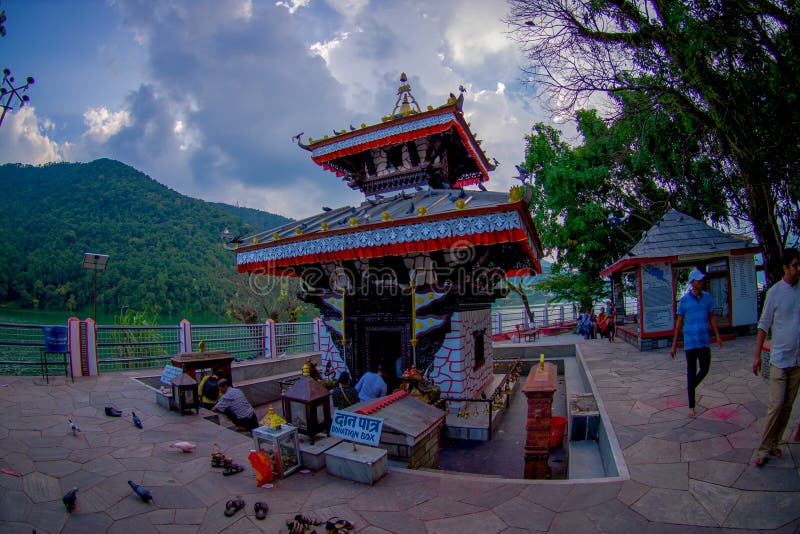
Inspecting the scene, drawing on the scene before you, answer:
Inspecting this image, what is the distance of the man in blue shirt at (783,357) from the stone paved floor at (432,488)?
293 mm

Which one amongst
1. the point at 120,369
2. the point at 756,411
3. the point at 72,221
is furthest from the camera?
the point at 72,221

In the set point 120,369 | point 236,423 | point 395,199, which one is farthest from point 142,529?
point 120,369

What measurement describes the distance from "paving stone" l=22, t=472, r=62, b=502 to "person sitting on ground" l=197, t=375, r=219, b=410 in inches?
154

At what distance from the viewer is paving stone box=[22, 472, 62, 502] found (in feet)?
12.6

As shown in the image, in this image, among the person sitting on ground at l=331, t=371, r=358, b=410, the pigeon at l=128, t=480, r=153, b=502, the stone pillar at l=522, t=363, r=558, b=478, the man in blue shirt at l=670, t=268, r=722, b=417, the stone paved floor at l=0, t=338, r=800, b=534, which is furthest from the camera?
the person sitting on ground at l=331, t=371, r=358, b=410

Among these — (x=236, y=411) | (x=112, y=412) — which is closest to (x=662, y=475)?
(x=236, y=411)

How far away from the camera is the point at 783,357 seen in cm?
356

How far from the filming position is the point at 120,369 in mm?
10898

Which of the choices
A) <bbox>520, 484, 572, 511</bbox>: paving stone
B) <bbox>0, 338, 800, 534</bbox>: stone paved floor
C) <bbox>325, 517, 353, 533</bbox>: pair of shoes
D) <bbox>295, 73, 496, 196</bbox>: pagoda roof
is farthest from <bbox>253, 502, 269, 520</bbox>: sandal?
<bbox>295, 73, 496, 196</bbox>: pagoda roof

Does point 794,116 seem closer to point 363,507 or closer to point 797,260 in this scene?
point 797,260

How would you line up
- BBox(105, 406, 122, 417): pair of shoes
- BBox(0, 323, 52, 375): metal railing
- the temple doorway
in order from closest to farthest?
1. BBox(105, 406, 122, 417): pair of shoes
2. BBox(0, 323, 52, 375): metal railing
3. the temple doorway

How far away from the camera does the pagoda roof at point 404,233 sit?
6566 millimetres

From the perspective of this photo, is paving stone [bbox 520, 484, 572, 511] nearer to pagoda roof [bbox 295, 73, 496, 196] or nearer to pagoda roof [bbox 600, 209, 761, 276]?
pagoda roof [bbox 295, 73, 496, 196]

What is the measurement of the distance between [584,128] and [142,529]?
21939 mm
